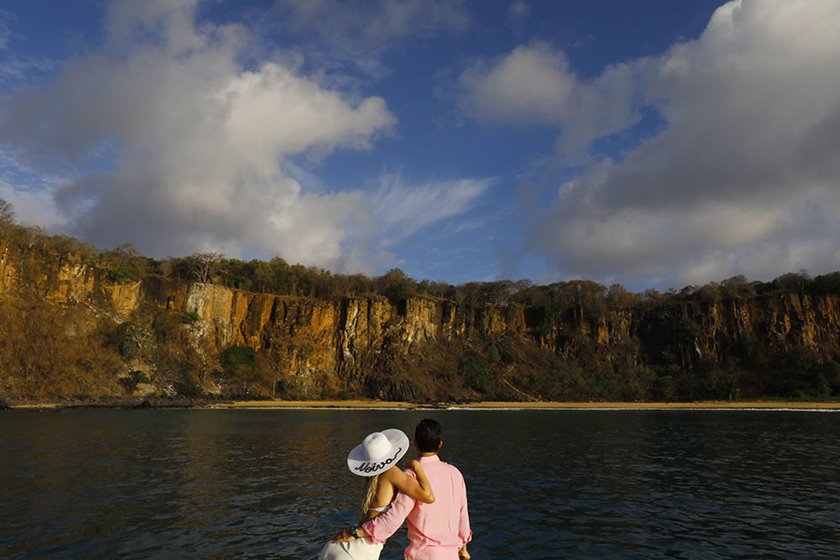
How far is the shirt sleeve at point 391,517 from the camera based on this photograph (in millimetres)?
4359

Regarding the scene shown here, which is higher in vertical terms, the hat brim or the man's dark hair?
the man's dark hair

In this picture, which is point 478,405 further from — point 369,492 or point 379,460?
point 379,460

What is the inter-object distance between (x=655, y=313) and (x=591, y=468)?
97.0 metres

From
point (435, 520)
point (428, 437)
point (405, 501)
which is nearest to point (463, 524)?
point (435, 520)

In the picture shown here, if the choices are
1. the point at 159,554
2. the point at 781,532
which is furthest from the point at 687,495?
the point at 159,554

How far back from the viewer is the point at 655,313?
108 meters

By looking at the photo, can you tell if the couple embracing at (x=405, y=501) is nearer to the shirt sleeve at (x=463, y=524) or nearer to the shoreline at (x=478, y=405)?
the shirt sleeve at (x=463, y=524)

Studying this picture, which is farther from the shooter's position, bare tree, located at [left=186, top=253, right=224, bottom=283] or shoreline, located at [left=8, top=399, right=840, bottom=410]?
bare tree, located at [left=186, top=253, right=224, bottom=283]

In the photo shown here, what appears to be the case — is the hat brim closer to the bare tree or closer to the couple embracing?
the couple embracing

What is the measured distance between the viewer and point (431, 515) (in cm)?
454

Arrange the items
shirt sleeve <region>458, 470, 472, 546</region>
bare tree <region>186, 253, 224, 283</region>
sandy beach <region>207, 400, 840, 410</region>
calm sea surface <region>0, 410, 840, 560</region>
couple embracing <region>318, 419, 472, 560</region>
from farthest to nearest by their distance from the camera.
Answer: bare tree <region>186, 253, 224, 283</region> < sandy beach <region>207, 400, 840, 410</region> < calm sea surface <region>0, 410, 840, 560</region> < shirt sleeve <region>458, 470, 472, 546</region> < couple embracing <region>318, 419, 472, 560</region>

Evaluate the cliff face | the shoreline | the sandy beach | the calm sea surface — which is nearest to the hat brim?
the calm sea surface

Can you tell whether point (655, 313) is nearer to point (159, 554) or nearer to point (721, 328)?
point (721, 328)

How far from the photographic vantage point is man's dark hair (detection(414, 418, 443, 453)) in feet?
15.3
